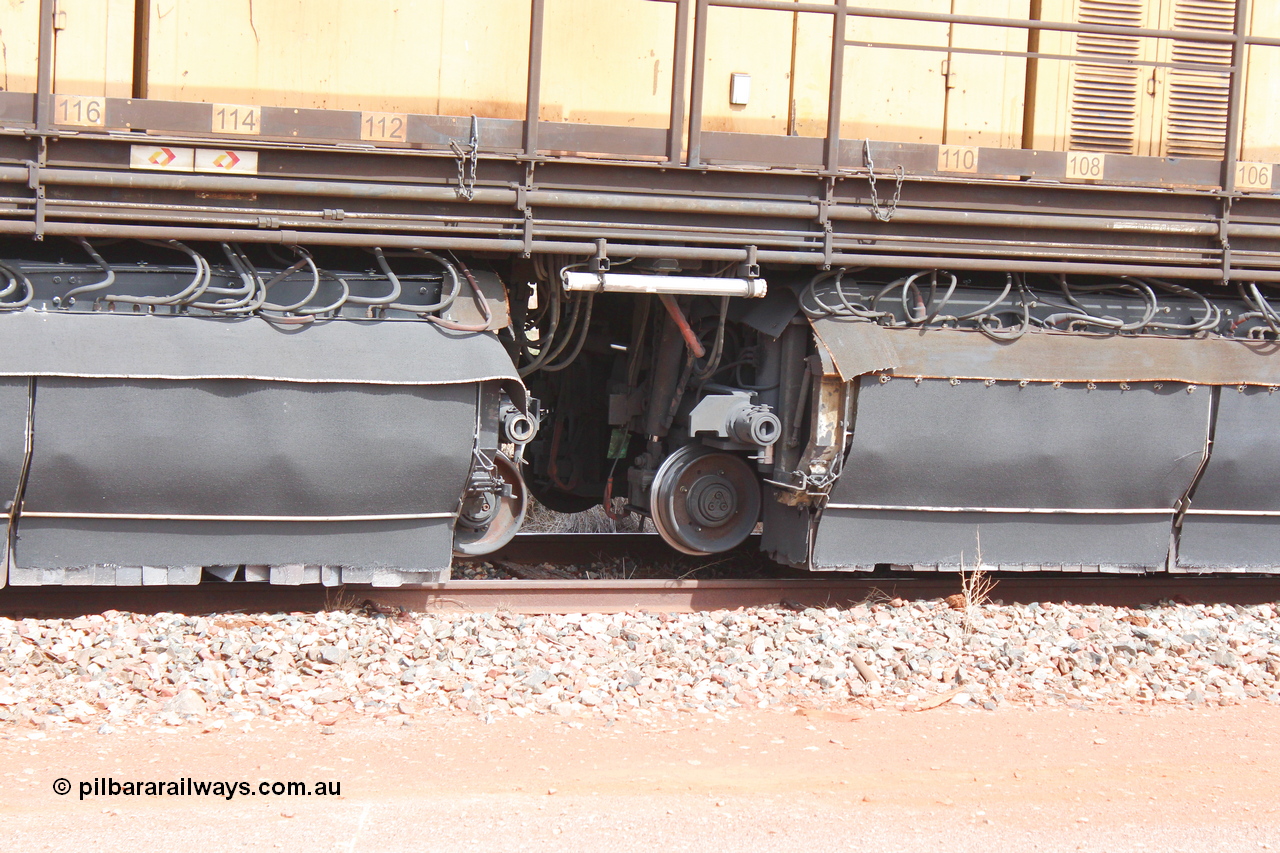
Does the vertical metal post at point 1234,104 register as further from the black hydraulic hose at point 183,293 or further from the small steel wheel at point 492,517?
the black hydraulic hose at point 183,293

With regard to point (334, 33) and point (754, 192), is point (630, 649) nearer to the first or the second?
point (754, 192)

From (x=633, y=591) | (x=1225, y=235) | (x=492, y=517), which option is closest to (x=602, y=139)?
(x=492, y=517)

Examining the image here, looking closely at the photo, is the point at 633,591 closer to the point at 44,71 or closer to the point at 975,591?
the point at 975,591

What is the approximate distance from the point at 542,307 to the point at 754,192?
1.51m

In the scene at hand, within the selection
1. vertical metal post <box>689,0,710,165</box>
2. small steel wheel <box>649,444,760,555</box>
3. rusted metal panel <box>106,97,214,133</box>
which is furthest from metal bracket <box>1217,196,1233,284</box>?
rusted metal panel <box>106,97,214,133</box>

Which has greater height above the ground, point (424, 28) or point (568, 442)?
point (424, 28)

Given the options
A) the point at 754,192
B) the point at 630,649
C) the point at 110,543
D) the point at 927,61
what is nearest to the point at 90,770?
the point at 110,543

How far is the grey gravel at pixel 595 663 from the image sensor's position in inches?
203

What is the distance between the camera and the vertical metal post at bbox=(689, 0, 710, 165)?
596 cm

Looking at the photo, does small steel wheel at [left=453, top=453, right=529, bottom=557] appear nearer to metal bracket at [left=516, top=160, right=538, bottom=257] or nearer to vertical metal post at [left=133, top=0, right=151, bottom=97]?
metal bracket at [left=516, top=160, right=538, bottom=257]

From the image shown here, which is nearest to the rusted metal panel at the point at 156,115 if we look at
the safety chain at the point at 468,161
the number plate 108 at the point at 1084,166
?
the safety chain at the point at 468,161

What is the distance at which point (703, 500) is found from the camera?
7.04 m

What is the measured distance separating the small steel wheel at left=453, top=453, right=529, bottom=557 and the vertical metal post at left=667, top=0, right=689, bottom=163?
194 cm

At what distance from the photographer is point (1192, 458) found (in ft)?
22.3
